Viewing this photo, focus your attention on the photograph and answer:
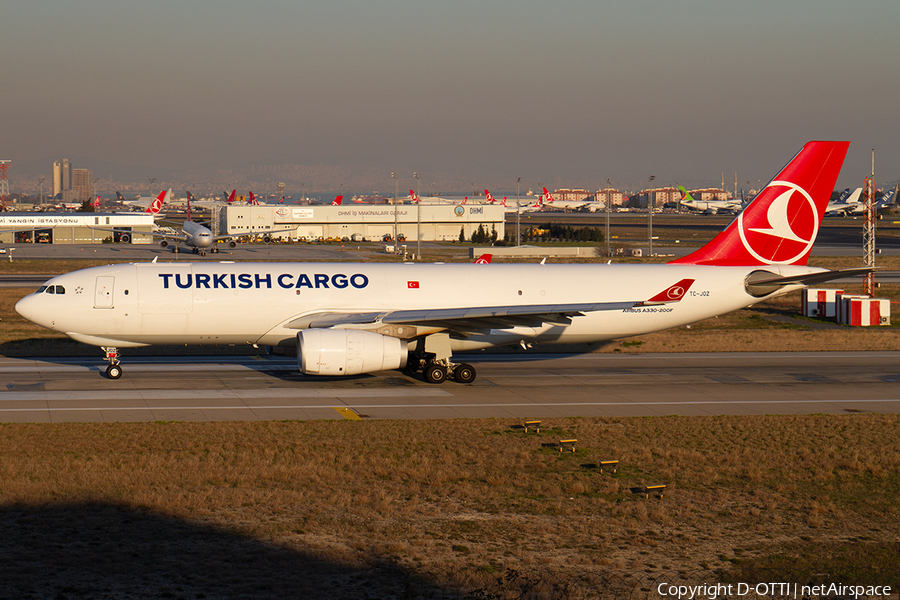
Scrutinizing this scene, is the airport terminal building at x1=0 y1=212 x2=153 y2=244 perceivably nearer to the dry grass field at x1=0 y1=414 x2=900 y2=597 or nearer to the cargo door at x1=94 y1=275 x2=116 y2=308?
the cargo door at x1=94 y1=275 x2=116 y2=308

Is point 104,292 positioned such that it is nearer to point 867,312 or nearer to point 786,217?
point 786,217

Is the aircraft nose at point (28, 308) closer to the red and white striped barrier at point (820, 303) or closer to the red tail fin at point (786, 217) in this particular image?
the red tail fin at point (786, 217)

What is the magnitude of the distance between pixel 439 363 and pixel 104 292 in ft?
44.6

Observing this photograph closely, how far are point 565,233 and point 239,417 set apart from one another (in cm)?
13687

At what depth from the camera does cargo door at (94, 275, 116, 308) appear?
103 feet

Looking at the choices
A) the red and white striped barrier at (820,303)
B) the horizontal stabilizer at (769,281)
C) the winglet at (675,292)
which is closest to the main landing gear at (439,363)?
the winglet at (675,292)

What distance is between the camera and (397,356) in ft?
101

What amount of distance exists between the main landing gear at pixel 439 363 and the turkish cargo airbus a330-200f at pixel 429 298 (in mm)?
53

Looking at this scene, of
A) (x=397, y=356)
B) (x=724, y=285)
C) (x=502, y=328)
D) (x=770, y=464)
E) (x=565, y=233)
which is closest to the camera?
(x=770, y=464)

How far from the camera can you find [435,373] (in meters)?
32.9

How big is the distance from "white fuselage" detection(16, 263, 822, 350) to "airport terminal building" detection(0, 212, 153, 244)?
4184 inches

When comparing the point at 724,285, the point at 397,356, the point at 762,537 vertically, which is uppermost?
the point at 724,285

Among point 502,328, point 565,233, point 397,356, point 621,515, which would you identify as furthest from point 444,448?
point 565,233

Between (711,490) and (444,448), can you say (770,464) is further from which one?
(444,448)
